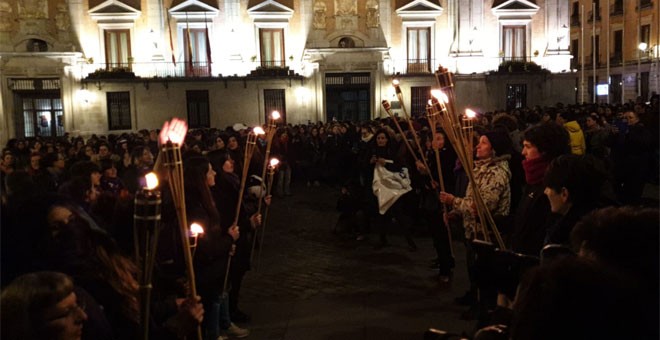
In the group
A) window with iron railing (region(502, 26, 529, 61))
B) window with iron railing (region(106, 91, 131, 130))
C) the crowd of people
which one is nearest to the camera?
the crowd of people

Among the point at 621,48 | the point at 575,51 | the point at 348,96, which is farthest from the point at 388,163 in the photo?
the point at 575,51

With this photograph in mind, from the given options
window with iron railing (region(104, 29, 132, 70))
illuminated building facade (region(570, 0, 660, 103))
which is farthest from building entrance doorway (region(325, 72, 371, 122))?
illuminated building facade (region(570, 0, 660, 103))

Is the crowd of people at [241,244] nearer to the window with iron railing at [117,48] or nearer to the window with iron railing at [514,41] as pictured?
the window with iron railing at [117,48]

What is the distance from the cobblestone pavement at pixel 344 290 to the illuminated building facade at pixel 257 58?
765 inches

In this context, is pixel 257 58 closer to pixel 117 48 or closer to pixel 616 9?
pixel 117 48

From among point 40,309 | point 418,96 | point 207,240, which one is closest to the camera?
point 40,309

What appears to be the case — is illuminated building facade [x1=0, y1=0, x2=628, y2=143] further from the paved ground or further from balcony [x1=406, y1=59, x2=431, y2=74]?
the paved ground

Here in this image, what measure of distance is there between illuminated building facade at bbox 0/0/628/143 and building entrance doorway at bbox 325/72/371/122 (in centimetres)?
6

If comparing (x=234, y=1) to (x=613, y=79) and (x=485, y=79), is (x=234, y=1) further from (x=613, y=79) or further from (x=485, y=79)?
(x=613, y=79)

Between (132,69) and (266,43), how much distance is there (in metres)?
6.70

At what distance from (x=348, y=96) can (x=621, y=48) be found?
81.3 feet

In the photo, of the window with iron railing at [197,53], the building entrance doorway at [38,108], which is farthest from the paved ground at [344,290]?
the building entrance doorway at [38,108]

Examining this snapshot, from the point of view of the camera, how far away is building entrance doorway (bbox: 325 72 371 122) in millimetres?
29812

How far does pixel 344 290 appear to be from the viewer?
7.39 meters
